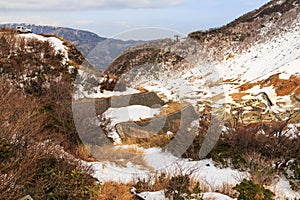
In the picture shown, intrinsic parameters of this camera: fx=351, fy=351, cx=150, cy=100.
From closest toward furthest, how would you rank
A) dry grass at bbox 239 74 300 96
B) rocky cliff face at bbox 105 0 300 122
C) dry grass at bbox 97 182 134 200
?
1. dry grass at bbox 97 182 134 200
2. dry grass at bbox 239 74 300 96
3. rocky cliff face at bbox 105 0 300 122

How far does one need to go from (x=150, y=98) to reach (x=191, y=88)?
990 centimetres

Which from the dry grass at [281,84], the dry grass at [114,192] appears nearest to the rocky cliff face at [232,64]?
the dry grass at [281,84]

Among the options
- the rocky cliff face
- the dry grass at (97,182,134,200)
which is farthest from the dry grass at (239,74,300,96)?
the dry grass at (97,182,134,200)

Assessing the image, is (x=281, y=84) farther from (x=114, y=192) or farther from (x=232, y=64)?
(x=114, y=192)

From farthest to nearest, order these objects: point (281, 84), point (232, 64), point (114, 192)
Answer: point (232, 64) < point (281, 84) < point (114, 192)

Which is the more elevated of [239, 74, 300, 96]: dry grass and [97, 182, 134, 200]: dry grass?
[239, 74, 300, 96]: dry grass

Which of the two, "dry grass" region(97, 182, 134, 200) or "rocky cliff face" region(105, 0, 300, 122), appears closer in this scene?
"dry grass" region(97, 182, 134, 200)

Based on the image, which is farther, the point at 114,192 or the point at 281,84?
the point at 281,84

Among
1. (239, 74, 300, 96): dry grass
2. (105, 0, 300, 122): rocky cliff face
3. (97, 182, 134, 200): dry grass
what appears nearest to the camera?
(97, 182, 134, 200): dry grass

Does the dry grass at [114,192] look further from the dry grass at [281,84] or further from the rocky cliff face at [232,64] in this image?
the dry grass at [281,84]

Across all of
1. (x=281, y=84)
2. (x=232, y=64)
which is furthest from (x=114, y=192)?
(x=232, y=64)

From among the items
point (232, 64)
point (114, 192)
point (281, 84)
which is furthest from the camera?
point (232, 64)

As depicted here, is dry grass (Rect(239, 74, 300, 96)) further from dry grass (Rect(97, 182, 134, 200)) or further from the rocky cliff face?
dry grass (Rect(97, 182, 134, 200))

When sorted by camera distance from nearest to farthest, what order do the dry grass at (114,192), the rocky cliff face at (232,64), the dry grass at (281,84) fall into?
the dry grass at (114,192)
the dry grass at (281,84)
the rocky cliff face at (232,64)
